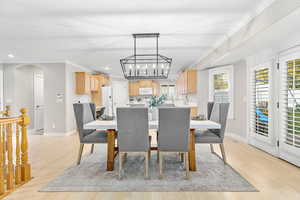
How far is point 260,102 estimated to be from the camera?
4.08 m

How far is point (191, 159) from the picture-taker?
9.43ft

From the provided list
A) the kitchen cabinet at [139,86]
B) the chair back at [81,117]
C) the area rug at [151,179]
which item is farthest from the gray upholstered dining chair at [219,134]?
the kitchen cabinet at [139,86]

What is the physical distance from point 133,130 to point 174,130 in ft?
1.83

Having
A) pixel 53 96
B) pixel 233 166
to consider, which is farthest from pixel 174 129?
pixel 53 96

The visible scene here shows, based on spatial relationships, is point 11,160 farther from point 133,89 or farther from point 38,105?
point 133,89

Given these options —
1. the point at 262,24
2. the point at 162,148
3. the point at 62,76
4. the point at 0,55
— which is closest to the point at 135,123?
the point at 162,148

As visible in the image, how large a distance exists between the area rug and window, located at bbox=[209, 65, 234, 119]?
2.45 metres

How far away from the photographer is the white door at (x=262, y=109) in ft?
12.2

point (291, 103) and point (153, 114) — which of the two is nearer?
point (291, 103)

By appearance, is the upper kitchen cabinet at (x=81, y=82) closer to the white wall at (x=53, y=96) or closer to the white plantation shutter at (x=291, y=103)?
the white wall at (x=53, y=96)

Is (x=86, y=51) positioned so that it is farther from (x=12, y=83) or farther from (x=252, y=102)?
(x=252, y=102)

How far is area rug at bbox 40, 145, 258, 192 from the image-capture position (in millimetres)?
2320

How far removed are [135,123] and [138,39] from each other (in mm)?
1963

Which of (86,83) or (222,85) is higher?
(86,83)
